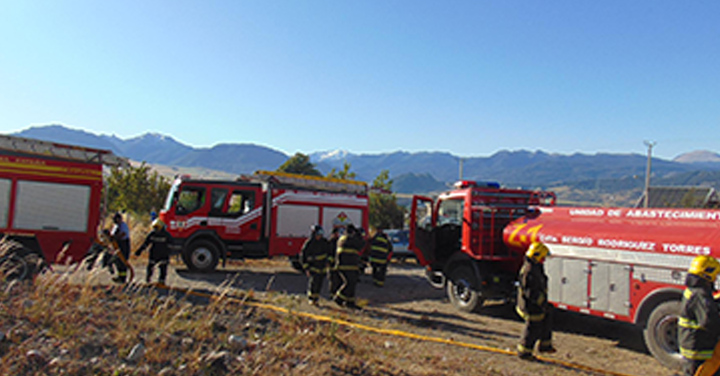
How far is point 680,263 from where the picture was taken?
23.9ft

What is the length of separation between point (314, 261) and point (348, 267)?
73 centimetres

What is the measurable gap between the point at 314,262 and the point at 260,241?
5.47m

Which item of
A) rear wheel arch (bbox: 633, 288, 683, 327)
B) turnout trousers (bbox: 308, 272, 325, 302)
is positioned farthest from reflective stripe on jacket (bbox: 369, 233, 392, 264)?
rear wheel arch (bbox: 633, 288, 683, 327)

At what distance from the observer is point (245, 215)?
50.0 ft

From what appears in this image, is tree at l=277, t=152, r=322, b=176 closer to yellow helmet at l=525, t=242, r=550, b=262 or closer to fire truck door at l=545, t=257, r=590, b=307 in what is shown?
fire truck door at l=545, t=257, r=590, b=307

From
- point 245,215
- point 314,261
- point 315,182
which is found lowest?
point 314,261

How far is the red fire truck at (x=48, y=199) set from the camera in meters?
10.2

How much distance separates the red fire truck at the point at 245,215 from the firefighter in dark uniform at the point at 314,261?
4660 millimetres

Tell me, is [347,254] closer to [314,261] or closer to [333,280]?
[314,261]


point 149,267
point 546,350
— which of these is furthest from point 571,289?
point 149,267

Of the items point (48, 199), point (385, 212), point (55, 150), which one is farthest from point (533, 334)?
point (385, 212)

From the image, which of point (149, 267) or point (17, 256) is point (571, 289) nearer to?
point (149, 267)

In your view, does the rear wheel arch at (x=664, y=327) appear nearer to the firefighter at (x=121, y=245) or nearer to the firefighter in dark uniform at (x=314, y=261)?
the firefighter in dark uniform at (x=314, y=261)

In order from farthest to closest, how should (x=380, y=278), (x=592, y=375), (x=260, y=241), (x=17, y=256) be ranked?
(x=260, y=241) → (x=380, y=278) → (x=17, y=256) → (x=592, y=375)
